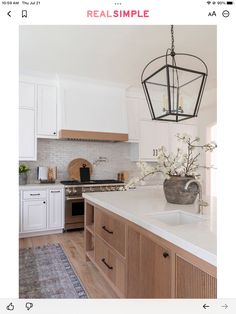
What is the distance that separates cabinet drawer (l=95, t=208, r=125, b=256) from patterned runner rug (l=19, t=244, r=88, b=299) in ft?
1.50

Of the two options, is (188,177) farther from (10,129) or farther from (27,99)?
(27,99)

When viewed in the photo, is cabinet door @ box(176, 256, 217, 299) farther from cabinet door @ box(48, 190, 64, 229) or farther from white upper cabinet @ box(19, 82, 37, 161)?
white upper cabinet @ box(19, 82, 37, 161)

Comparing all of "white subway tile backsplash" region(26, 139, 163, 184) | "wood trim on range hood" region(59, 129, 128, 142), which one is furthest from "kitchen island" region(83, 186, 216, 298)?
"white subway tile backsplash" region(26, 139, 163, 184)

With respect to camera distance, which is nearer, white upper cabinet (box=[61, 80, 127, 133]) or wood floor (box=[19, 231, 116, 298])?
wood floor (box=[19, 231, 116, 298])

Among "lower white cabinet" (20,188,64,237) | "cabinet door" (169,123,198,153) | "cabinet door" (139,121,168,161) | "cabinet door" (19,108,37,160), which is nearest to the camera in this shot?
"lower white cabinet" (20,188,64,237)

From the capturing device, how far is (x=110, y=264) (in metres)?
1.59

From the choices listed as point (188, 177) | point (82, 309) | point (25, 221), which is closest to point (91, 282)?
point (188, 177)

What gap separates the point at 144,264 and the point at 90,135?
2.46m

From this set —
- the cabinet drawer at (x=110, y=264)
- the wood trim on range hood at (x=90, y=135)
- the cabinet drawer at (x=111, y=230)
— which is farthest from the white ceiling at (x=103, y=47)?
the cabinet drawer at (x=110, y=264)

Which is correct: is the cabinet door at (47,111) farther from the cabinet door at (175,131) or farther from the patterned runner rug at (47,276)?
the cabinet door at (175,131)

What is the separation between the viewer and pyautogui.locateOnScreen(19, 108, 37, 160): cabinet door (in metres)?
3.08

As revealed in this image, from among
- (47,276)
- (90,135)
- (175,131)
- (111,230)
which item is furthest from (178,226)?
(175,131)
